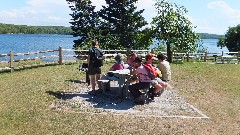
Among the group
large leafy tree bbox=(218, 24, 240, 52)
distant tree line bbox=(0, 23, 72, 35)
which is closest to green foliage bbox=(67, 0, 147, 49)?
large leafy tree bbox=(218, 24, 240, 52)

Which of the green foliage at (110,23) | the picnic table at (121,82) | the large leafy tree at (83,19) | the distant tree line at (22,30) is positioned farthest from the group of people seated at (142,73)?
the distant tree line at (22,30)

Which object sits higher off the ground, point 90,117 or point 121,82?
point 121,82

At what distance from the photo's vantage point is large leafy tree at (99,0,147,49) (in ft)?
144

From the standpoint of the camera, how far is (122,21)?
44656mm

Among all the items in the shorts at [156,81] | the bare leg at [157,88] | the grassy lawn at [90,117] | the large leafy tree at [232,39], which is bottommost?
the grassy lawn at [90,117]

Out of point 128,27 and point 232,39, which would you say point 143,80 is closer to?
point 128,27

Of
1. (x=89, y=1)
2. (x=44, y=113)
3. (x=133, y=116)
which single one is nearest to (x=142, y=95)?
(x=133, y=116)

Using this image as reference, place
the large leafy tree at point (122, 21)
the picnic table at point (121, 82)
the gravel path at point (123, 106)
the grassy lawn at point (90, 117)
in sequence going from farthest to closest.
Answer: the large leafy tree at point (122, 21), the picnic table at point (121, 82), the gravel path at point (123, 106), the grassy lawn at point (90, 117)

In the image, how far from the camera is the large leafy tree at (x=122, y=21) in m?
43.8

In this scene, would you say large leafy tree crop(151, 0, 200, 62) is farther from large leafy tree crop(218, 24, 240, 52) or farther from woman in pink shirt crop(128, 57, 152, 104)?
large leafy tree crop(218, 24, 240, 52)

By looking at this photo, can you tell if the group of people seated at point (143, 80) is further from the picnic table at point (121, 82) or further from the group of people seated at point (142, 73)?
the picnic table at point (121, 82)

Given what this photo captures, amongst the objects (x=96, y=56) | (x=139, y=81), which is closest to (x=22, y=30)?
(x=96, y=56)

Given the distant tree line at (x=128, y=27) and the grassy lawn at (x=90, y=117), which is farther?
the distant tree line at (x=128, y=27)

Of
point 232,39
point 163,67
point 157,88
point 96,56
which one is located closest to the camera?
point 157,88
